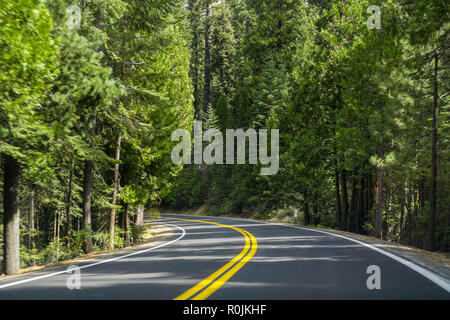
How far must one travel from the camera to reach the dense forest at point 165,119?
8898mm

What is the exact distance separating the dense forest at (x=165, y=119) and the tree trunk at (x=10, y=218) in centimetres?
3

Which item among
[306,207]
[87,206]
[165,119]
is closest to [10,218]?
[87,206]

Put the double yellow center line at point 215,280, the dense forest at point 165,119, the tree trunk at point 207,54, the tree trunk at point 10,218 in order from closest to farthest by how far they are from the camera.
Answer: the double yellow center line at point 215,280 < the dense forest at point 165,119 < the tree trunk at point 10,218 < the tree trunk at point 207,54

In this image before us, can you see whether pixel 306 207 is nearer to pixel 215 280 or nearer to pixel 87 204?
pixel 87 204

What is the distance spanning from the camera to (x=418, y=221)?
24656 millimetres

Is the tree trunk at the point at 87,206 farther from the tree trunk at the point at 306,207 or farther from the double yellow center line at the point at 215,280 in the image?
the tree trunk at the point at 306,207

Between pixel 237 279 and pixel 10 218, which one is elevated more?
pixel 10 218

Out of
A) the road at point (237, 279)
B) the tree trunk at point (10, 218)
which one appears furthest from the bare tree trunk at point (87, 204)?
the road at point (237, 279)

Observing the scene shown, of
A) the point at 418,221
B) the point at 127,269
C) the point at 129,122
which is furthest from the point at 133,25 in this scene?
the point at 418,221

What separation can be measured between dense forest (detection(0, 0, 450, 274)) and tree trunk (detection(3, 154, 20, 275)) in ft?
0.09

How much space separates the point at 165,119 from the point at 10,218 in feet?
31.7

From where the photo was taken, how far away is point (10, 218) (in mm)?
10922
